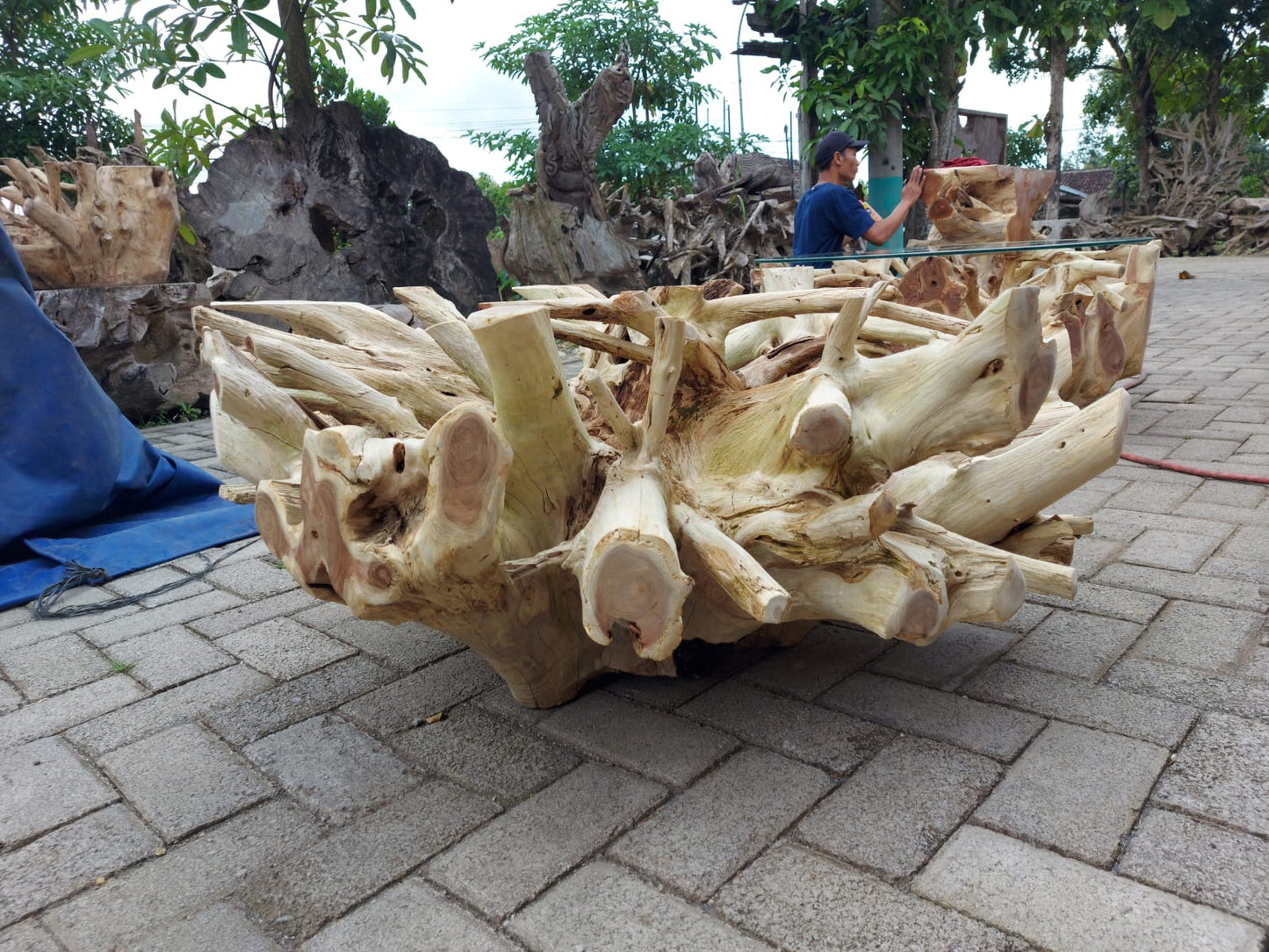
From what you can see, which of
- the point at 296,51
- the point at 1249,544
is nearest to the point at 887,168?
the point at 296,51

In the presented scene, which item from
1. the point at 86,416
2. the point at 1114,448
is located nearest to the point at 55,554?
the point at 86,416

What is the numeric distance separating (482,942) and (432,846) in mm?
267

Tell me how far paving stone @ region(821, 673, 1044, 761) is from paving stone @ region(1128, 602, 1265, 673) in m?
0.50

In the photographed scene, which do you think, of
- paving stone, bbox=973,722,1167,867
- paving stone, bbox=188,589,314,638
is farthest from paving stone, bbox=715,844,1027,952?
paving stone, bbox=188,589,314,638

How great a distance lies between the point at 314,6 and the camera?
7305mm

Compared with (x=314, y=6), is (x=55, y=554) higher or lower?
lower

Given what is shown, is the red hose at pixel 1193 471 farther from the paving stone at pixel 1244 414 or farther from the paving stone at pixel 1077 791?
the paving stone at pixel 1077 791

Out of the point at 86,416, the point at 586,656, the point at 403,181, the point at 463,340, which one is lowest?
the point at 586,656

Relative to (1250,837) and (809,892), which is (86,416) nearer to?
(809,892)

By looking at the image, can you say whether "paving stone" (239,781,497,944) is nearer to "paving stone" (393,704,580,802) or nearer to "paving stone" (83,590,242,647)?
"paving stone" (393,704,580,802)

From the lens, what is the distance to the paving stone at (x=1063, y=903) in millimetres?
1308

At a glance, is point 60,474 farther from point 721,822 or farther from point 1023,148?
point 1023,148

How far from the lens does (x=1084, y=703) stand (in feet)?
6.55

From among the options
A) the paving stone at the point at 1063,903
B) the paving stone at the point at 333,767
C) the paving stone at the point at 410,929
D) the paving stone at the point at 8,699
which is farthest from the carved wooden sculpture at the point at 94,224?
the paving stone at the point at 1063,903
